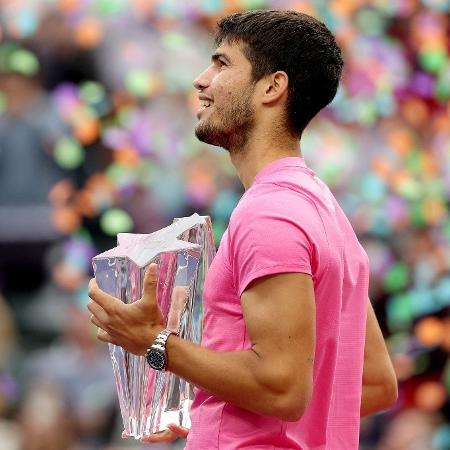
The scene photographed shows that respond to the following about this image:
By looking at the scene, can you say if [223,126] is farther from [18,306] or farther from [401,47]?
[401,47]

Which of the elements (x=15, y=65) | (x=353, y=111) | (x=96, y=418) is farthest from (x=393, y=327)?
(x=15, y=65)

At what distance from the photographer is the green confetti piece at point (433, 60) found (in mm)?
5324

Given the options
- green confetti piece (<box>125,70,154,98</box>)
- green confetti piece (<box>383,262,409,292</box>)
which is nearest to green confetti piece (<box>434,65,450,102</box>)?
green confetti piece (<box>383,262,409,292</box>)

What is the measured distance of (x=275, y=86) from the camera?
6.51ft

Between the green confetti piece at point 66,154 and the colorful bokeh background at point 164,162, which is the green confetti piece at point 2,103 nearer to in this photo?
the colorful bokeh background at point 164,162

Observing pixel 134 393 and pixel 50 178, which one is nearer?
pixel 134 393

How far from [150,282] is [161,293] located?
9 cm

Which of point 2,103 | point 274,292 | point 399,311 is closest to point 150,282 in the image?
point 274,292

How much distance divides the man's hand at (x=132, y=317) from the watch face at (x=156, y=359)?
0.02m

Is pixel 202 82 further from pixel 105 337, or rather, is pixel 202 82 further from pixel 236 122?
pixel 105 337

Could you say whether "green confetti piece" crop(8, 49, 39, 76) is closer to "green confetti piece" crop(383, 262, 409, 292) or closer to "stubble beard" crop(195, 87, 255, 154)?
"green confetti piece" crop(383, 262, 409, 292)

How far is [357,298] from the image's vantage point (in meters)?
1.99

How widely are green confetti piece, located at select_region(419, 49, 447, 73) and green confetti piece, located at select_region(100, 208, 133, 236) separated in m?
1.53

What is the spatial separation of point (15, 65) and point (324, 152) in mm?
1356
